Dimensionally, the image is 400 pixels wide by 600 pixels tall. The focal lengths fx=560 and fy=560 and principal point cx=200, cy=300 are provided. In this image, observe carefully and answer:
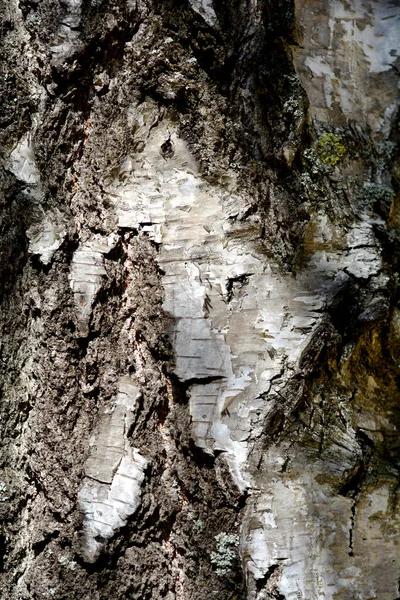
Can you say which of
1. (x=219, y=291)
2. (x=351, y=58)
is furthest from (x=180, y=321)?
(x=351, y=58)

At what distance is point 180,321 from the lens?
3.51 feet

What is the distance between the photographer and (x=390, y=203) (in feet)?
4.14

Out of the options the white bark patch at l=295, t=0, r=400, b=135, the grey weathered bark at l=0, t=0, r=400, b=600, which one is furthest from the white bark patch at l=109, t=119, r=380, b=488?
the white bark patch at l=295, t=0, r=400, b=135

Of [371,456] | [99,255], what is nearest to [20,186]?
[99,255]

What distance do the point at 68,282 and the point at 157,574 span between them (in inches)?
22.3

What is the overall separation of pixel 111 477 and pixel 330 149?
811 millimetres

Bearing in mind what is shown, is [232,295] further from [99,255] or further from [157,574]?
[157,574]

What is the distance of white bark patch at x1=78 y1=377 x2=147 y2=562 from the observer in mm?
990

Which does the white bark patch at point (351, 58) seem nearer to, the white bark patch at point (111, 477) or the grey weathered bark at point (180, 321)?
the grey weathered bark at point (180, 321)

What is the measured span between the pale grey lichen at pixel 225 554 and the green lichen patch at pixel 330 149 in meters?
0.78

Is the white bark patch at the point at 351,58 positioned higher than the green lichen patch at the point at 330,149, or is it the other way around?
the white bark patch at the point at 351,58

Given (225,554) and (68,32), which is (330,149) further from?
(225,554)

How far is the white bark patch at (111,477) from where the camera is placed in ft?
3.25

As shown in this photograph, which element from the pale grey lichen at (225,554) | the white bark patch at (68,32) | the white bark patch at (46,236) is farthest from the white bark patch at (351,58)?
the pale grey lichen at (225,554)
